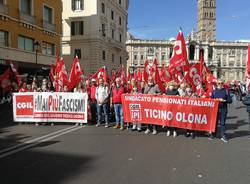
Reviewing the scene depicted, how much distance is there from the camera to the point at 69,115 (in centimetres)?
1234

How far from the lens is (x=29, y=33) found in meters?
26.8

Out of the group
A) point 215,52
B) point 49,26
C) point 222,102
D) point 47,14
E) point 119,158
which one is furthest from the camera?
point 215,52

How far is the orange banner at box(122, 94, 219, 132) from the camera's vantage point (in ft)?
31.9

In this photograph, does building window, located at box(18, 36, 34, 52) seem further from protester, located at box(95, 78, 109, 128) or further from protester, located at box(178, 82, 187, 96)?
protester, located at box(178, 82, 187, 96)

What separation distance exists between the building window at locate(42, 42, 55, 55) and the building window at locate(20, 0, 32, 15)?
130 inches

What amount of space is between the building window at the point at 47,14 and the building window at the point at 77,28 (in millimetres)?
13414

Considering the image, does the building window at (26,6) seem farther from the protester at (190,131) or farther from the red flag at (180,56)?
the protester at (190,131)

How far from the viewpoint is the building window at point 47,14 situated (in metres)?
29.4

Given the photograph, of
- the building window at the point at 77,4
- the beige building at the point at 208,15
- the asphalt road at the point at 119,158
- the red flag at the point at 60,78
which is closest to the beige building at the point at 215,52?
the beige building at the point at 208,15

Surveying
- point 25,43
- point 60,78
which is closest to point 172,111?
point 60,78

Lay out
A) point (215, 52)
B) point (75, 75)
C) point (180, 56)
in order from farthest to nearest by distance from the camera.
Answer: point (215, 52), point (75, 75), point (180, 56)

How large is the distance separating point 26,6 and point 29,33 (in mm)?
2240

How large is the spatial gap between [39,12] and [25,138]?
20806 millimetres

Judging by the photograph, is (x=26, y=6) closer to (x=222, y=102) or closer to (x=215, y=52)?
(x=222, y=102)
